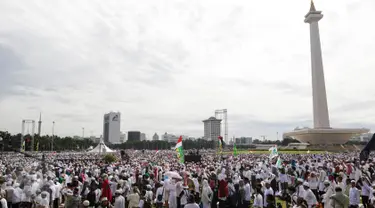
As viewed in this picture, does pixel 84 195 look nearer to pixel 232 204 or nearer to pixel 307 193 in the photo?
pixel 232 204

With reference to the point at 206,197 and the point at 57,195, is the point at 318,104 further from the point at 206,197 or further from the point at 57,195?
the point at 57,195

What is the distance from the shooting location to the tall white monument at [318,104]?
72.0 meters

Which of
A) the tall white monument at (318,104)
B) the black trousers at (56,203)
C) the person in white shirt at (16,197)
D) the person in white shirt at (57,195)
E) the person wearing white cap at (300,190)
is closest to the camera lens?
the person wearing white cap at (300,190)

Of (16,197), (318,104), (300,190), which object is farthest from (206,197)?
(318,104)

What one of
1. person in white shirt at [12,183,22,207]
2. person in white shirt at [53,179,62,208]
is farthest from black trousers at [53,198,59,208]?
person in white shirt at [12,183,22,207]

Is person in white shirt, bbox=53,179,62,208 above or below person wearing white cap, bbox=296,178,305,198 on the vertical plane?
below

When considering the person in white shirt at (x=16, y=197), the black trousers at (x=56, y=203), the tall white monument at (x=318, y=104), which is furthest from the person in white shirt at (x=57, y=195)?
the tall white monument at (x=318, y=104)

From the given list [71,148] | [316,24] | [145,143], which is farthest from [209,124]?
[316,24]

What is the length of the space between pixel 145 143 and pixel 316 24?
87616mm

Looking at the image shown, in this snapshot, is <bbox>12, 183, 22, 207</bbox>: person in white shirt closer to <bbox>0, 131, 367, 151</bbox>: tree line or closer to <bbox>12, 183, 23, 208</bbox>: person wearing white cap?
<bbox>12, 183, 23, 208</bbox>: person wearing white cap

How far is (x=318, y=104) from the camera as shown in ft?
240

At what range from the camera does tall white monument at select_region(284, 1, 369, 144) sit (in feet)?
236

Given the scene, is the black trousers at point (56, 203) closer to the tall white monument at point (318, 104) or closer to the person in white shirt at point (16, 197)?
the person in white shirt at point (16, 197)

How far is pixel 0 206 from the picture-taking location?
27.0 feet
